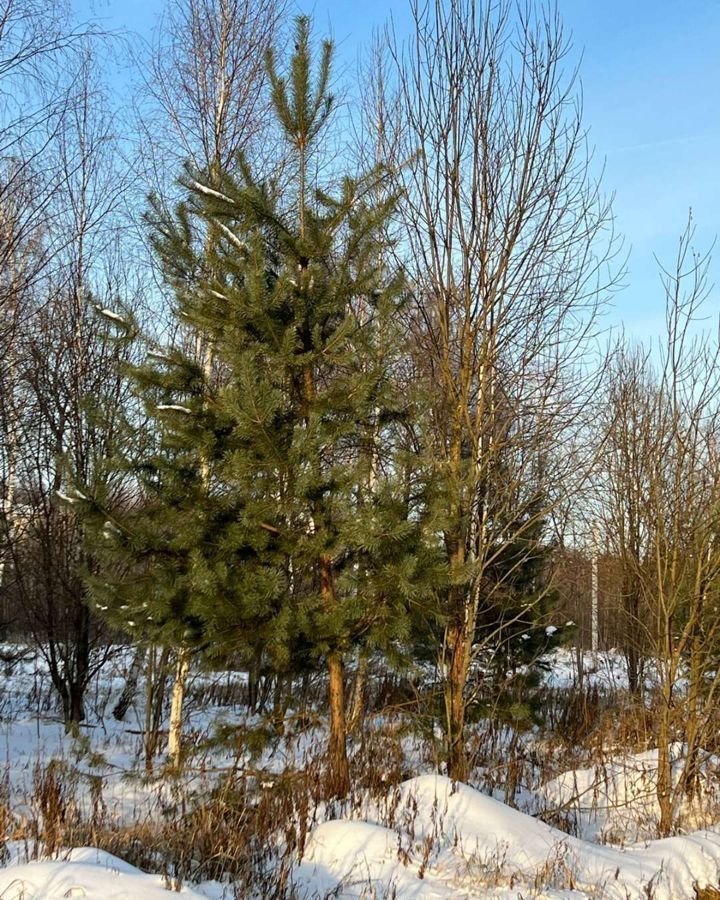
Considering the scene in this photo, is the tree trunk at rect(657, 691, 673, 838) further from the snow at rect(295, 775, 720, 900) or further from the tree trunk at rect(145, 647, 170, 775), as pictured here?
the tree trunk at rect(145, 647, 170, 775)

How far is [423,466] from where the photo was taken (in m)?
5.55

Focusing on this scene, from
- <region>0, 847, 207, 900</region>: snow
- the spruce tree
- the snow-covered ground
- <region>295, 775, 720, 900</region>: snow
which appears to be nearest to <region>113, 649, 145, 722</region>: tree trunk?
the snow-covered ground

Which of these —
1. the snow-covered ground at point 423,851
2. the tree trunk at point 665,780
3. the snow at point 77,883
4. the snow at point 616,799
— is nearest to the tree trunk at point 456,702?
the snow-covered ground at point 423,851

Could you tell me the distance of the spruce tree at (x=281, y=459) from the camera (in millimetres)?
4949

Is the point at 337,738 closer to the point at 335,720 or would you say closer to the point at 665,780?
the point at 335,720

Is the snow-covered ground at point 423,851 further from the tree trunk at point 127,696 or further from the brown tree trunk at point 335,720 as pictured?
the tree trunk at point 127,696

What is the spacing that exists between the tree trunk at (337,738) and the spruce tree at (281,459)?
1cm

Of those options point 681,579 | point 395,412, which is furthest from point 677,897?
point 395,412

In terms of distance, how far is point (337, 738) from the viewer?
5273mm

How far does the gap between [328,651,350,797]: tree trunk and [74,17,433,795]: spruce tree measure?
0.04 ft

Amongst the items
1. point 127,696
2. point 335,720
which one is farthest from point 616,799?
point 127,696

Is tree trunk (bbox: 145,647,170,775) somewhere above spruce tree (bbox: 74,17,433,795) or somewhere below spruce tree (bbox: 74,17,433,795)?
below

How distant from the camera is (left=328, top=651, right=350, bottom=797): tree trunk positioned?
17.1 feet

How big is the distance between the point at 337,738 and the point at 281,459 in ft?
6.55
